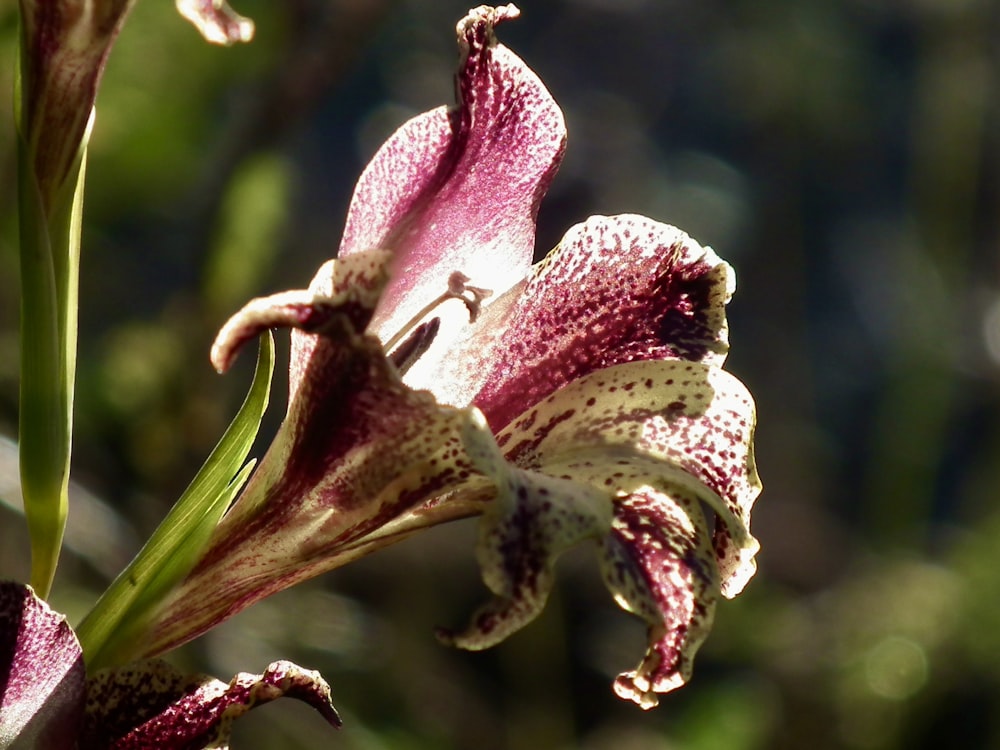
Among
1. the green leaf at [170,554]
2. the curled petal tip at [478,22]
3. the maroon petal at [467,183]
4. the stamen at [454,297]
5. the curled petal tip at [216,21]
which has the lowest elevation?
the green leaf at [170,554]

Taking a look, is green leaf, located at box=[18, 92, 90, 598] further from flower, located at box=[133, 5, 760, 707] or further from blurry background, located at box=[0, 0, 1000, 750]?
blurry background, located at box=[0, 0, 1000, 750]

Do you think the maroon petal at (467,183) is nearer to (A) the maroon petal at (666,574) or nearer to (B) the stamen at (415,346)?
(B) the stamen at (415,346)

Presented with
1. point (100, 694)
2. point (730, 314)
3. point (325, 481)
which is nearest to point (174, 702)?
point (100, 694)

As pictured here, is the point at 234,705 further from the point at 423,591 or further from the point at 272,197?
the point at 423,591

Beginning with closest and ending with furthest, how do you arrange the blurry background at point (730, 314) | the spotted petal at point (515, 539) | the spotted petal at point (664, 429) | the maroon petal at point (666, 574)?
the spotted petal at point (515, 539)
the maroon petal at point (666, 574)
the spotted petal at point (664, 429)
the blurry background at point (730, 314)

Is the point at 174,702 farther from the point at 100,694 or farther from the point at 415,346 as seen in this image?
the point at 415,346

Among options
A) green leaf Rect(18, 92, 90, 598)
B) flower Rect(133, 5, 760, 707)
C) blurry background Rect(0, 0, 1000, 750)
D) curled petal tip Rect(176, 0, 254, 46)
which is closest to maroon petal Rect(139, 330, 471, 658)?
flower Rect(133, 5, 760, 707)

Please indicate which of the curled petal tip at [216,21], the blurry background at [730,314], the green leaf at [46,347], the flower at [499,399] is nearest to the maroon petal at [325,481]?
the flower at [499,399]
